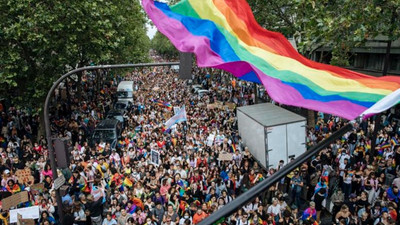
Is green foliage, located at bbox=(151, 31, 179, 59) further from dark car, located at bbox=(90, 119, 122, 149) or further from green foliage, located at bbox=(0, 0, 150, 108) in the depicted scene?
dark car, located at bbox=(90, 119, 122, 149)

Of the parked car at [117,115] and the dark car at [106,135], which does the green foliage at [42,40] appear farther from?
the parked car at [117,115]

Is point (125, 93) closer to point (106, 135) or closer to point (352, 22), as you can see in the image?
point (106, 135)

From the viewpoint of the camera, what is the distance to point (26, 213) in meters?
9.28

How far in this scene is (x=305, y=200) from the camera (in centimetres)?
1209

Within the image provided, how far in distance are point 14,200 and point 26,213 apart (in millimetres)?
810

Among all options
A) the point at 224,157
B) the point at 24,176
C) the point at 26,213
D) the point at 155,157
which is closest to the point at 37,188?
the point at 24,176

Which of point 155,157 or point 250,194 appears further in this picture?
point 155,157

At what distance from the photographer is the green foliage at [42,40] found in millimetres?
15211

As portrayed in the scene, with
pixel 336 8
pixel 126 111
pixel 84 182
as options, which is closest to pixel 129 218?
pixel 84 182

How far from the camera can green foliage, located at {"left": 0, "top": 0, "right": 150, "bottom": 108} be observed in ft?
49.9

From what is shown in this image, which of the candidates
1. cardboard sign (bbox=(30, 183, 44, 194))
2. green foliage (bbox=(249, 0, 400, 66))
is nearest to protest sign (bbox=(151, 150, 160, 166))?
cardboard sign (bbox=(30, 183, 44, 194))

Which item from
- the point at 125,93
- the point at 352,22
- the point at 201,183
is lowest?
the point at 201,183

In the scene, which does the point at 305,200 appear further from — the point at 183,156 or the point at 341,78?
the point at 341,78

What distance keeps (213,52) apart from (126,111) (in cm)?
2180
